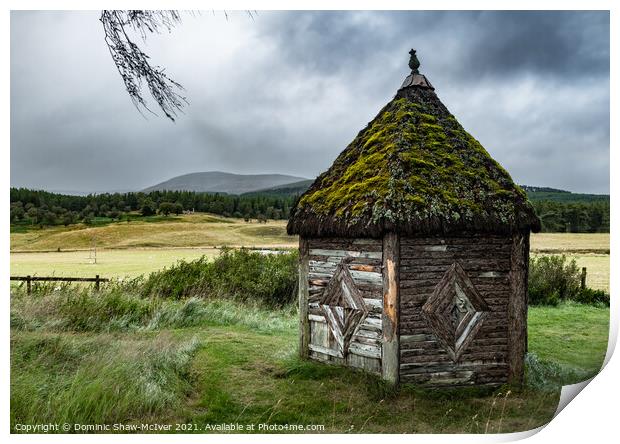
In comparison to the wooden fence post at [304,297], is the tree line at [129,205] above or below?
above

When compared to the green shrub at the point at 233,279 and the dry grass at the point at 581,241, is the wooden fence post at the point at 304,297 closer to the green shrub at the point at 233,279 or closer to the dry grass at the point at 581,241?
the dry grass at the point at 581,241

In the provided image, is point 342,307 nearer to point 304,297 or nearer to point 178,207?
point 304,297

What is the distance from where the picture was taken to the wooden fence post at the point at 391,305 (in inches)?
260

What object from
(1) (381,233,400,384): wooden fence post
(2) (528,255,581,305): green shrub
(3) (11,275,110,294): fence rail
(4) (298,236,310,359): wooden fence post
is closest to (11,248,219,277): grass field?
(3) (11,275,110,294): fence rail

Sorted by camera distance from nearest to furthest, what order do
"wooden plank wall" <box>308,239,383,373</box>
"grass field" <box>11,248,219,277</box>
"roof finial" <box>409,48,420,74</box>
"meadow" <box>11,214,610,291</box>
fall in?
"wooden plank wall" <box>308,239,383,373</box> < "roof finial" <box>409,48,420,74</box> < "meadow" <box>11,214,610,291</box> < "grass field" <box>11,248,219,277</box>

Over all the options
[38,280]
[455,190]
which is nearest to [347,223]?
[455,190]

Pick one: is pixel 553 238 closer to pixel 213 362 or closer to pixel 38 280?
pixel 213 362

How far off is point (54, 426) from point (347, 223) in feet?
14.3

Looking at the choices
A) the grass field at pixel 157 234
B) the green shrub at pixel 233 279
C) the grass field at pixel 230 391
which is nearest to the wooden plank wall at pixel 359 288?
the grass field at pixel 230 391

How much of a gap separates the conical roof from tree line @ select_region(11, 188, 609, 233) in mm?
1069

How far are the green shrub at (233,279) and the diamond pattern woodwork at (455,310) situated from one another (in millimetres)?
7794

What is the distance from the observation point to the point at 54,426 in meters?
6.06

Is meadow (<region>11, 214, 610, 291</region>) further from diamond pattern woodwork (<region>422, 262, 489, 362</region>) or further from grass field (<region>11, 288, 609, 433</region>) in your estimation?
diamond pattern woodwork (<region>422, 262, 489, 362</region>)

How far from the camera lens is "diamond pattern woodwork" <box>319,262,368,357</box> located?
23.5ft
